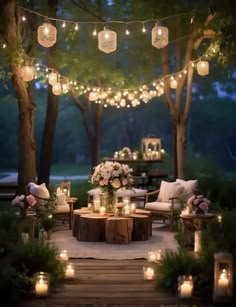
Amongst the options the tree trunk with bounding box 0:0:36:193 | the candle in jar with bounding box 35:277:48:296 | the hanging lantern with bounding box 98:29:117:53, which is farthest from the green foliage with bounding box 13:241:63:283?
the tree trunk with bounding box 0:0:36:193

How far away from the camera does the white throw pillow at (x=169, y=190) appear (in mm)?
9328

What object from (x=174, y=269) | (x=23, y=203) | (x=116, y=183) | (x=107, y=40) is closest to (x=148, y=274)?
(x=174, y=269)

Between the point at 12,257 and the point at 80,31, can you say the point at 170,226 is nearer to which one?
the point at 12,257

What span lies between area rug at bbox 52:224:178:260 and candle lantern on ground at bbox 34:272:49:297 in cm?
176

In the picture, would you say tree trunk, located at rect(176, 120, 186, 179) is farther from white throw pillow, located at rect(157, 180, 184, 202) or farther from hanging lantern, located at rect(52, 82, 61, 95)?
hanging lantern, located at rect(52, 82, 61, 95)

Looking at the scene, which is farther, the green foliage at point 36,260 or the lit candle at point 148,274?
the lit candle at point 148,274

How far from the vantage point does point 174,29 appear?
476 inches

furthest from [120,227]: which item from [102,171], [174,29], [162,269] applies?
[174,29]

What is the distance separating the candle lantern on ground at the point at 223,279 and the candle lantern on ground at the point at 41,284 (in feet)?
5.00

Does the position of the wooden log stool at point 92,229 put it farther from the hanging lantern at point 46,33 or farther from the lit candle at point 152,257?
the hanging lantern at point 46,33

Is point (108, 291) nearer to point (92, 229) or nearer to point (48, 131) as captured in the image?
point (92, 229)

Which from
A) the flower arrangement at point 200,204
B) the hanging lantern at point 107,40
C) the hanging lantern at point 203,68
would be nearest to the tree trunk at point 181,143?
the hanging lantern at point 203,68

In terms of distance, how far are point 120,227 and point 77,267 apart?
1.60 metres

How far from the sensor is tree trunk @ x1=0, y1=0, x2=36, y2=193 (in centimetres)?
941
